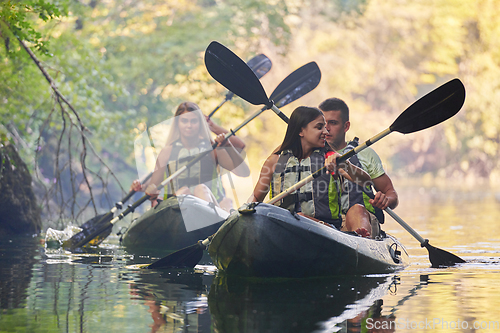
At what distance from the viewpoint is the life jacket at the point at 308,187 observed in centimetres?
472

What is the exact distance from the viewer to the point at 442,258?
219 inches

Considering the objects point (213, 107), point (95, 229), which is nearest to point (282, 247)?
point (95, 229)

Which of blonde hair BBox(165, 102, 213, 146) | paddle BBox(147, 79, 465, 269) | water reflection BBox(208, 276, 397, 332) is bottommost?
water reflection BBox(208, 276, 397, 332)

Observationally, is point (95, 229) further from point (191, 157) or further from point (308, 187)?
point (308, 187)

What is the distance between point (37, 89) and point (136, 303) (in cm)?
612

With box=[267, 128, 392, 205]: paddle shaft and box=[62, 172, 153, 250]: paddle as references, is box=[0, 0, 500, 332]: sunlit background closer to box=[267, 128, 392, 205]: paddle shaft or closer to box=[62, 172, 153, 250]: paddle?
box=[62, 172, 153, 250]: paddle

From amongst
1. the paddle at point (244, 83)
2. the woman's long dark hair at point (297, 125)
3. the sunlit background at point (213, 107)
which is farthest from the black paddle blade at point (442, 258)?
the paddle at point (244, 83)

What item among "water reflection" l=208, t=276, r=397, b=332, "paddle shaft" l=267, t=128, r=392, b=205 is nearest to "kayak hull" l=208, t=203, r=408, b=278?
"water reflection" l=208, t=276, r=397, b=332

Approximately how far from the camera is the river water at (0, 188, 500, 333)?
127 inches

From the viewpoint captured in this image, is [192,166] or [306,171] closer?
[306,171]

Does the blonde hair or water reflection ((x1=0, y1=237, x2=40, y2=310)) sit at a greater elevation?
the blonde hair

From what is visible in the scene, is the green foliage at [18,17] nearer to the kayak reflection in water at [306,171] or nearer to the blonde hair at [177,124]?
the blonde hair at [177,124]

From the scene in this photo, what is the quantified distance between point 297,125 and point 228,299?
56.4 inches

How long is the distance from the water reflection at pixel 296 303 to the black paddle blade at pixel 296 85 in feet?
8.59
